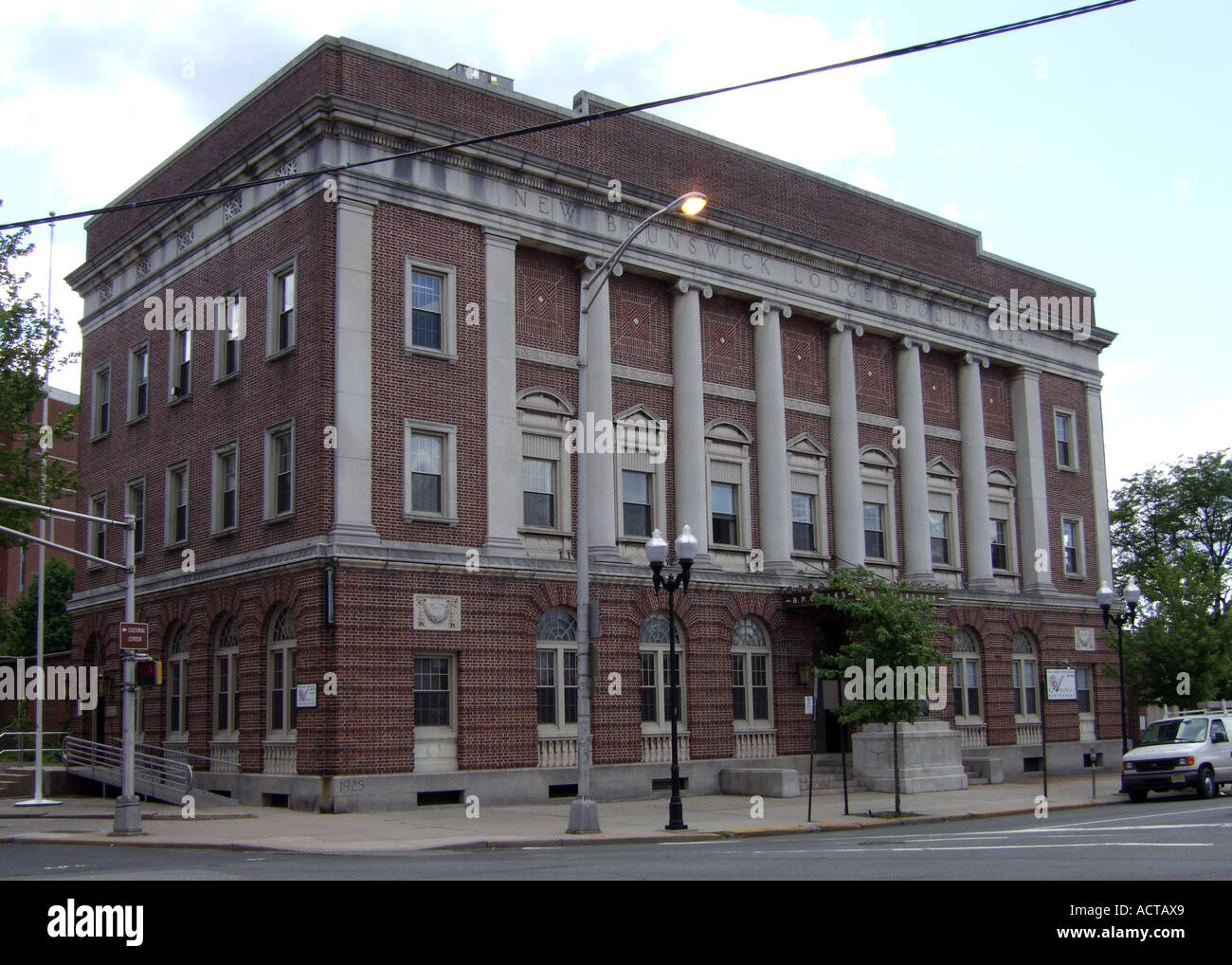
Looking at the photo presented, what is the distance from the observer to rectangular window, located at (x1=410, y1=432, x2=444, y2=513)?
29562 mm

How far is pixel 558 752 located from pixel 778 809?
537 cm

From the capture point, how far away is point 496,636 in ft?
98.4

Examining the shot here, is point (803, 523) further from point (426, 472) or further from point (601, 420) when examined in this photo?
point (426, 472)

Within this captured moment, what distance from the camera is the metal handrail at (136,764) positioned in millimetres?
30188

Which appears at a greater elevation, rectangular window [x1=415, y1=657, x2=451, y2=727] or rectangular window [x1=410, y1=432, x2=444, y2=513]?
rectangular window [x1=410, y1=432, x2=444, y2=513]

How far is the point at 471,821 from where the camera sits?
2589cm

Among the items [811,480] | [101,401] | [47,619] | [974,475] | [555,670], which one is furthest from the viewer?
[47,619]

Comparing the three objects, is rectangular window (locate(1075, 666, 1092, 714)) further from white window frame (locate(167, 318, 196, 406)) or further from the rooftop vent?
white window frame (locate(167, 318, 196, 406))

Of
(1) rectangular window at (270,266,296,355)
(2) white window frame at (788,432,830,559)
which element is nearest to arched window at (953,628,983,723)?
(2) white window frame at (788,432,830,559)

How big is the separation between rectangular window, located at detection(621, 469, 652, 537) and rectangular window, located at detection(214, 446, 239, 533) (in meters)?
9.65

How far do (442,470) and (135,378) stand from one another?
1236 cm

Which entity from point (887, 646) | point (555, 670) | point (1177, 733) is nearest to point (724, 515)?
point (555, 670)

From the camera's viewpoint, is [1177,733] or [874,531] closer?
[1177,733]

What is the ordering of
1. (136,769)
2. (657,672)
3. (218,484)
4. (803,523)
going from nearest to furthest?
(136,769)
(218,484)
(657,672)
(803,523)
